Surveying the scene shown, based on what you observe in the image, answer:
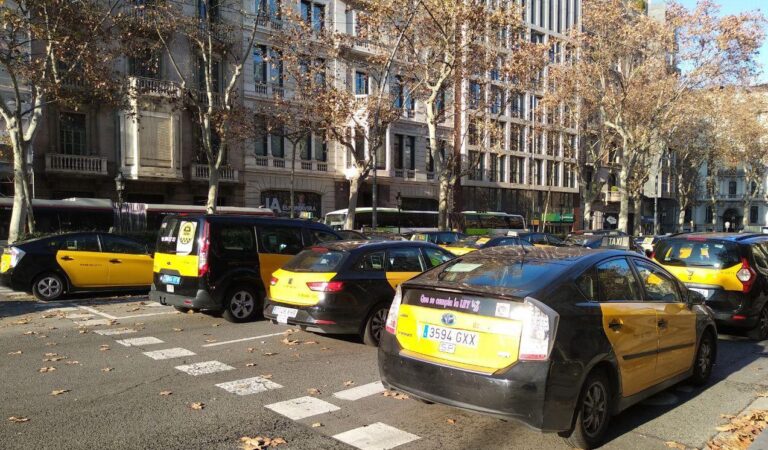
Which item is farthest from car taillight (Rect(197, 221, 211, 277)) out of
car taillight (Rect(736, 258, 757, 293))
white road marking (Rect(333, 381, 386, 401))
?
car taillight (Rect(736, 258, 757, 293))

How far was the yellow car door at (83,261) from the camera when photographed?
11.9m

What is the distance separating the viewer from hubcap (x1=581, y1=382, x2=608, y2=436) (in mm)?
4320

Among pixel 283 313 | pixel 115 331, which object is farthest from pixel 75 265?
pixel 283 313

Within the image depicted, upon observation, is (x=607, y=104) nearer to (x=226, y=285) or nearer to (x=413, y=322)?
(x=226, y=285)

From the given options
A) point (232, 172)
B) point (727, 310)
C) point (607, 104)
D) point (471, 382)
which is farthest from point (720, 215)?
point (471, 382)

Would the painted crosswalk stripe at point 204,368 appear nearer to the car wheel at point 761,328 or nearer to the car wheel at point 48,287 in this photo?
the car wheel at point 48,287

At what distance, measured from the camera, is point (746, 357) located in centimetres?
752

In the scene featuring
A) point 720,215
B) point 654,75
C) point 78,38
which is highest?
point 654,75

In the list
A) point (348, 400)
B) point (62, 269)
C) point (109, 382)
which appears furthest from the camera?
point (62, 269)

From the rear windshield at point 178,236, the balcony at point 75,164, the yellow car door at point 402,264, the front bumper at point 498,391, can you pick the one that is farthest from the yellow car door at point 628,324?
the balcony at point 75,164

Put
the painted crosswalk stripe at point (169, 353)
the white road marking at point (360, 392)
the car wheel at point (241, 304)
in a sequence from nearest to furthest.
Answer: the white road marking at point (360, 392)
the painted crosswalk stripe at point (169, 353)
the car wheel at point (241, 304)

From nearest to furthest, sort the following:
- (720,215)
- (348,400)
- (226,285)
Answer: (348,400) < (226,285) < (720,215)

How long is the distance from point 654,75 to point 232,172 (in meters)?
24.8

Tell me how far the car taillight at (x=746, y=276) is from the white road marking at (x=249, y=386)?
6698 millimetres
